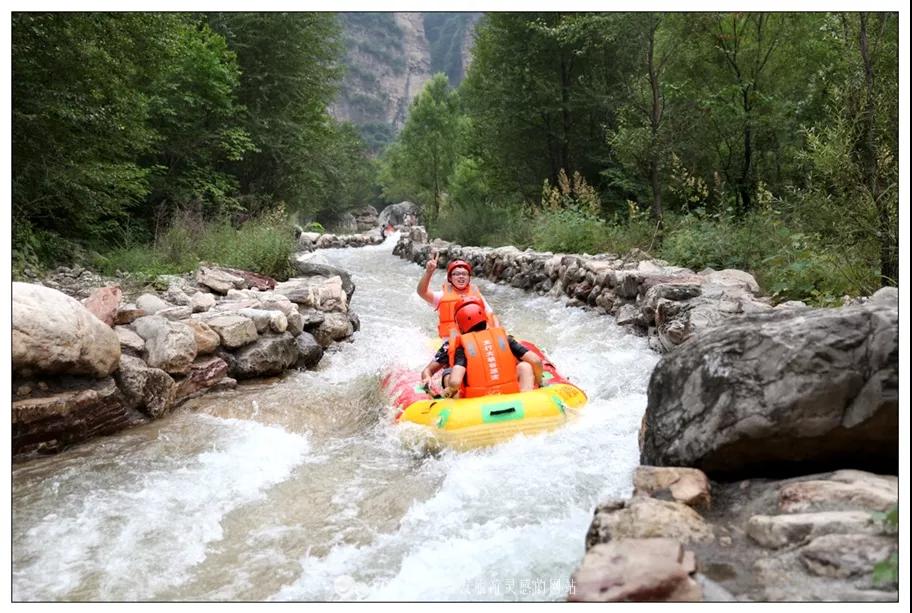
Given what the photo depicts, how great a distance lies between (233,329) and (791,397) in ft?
15.9

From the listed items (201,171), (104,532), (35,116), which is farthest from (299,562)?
(201,171)

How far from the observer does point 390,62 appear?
3597 inches

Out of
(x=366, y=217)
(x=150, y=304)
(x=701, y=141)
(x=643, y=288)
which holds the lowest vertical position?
(x=643, y=288)

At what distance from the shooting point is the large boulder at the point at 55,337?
3.79 m

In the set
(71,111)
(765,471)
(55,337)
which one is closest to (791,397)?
(765,471)

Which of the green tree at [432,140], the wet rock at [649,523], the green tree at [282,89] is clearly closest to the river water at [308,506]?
the wet rock at [649,523]

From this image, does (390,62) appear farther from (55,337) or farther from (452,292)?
(55,337)

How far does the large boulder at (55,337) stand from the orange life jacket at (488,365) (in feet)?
8.45

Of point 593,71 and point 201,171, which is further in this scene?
point 593,71

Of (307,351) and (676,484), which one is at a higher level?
(676,484)

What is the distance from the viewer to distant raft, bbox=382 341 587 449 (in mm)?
4121
